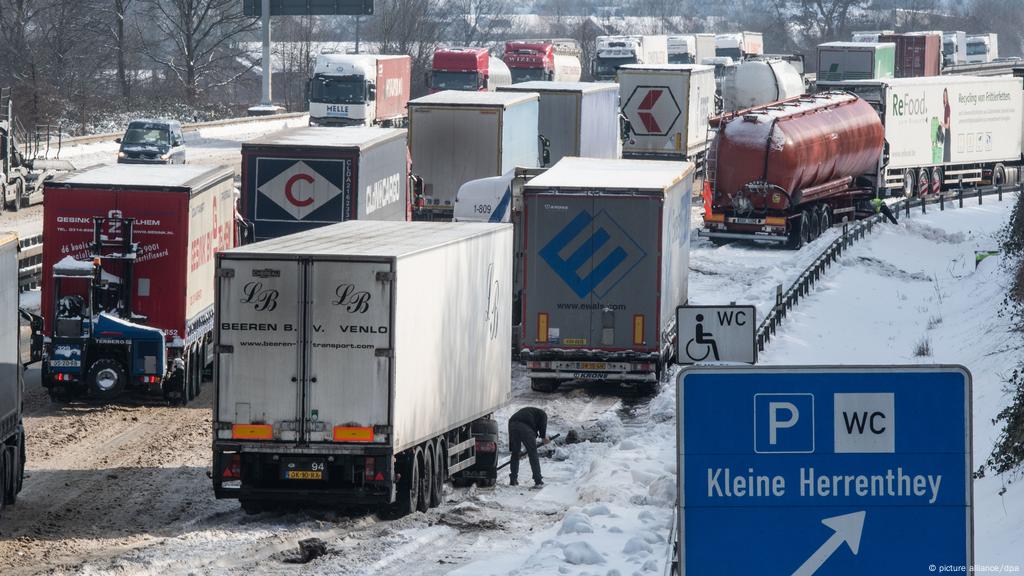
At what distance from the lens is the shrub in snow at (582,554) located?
45.5 ft

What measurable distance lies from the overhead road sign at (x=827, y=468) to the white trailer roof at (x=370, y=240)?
10.8m

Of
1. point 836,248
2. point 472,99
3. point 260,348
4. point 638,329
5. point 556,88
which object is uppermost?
point 556,88

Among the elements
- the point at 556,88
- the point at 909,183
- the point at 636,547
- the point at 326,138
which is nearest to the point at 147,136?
the point at 556,88

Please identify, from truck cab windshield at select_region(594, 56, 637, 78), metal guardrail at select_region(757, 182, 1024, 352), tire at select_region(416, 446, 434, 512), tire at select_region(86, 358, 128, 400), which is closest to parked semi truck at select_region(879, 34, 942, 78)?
truck cab windshield at select_region(594, 56, 637, 78)

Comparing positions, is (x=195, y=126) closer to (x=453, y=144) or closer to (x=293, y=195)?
(x=453, y=144)

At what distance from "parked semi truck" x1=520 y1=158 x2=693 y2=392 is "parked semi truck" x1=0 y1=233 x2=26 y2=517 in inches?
345

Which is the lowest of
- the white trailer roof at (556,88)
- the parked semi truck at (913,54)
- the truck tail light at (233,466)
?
the truck tail light at (233,466)

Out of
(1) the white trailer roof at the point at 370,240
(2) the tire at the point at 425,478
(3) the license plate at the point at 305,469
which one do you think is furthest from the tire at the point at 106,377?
(3) the license plate at the point at 305,469

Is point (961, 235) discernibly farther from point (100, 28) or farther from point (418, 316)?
point (100, 28)

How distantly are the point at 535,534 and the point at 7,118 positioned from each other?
33.1 metres

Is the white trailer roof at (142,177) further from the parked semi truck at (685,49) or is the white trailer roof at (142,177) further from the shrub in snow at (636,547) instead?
the parked semi truck at (685,49)

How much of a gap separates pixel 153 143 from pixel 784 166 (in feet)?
71.7

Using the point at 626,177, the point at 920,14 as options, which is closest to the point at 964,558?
the point at 626,177

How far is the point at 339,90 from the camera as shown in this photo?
6297 cm
